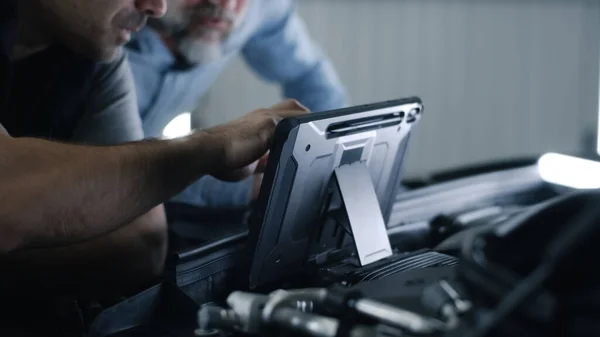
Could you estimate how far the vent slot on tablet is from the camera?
0.80 metres

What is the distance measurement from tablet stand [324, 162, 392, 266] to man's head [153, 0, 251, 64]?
0.81m

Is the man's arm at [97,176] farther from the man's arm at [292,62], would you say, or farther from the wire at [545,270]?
the man's arm at [292,62]

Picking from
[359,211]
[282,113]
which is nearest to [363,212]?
[359,211]

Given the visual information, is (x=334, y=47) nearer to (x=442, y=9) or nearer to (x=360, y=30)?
(x=360, y=30)

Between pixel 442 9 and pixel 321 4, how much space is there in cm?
39

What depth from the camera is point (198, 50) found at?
65.8 inches

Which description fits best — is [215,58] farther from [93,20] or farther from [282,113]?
[282,113]

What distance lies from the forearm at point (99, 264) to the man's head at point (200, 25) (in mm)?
620

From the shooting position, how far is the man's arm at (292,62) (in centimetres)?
197

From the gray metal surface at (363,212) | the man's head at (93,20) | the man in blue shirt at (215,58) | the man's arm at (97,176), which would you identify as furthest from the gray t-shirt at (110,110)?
the gray metal surface at (363,212)

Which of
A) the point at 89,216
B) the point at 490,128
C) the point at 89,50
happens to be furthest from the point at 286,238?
the point at 490,128

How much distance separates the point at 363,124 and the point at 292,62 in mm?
1211

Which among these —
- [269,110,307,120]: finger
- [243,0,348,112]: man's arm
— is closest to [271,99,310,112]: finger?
[269,110,307,120]: finger

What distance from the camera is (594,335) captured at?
1.59ft
